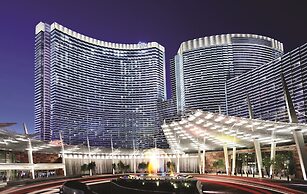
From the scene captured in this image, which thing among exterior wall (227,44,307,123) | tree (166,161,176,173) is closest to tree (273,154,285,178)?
tree (166,161,176,173)

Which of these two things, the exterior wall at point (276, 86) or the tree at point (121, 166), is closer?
the tree at point (121, 166)

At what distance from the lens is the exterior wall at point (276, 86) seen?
143 m

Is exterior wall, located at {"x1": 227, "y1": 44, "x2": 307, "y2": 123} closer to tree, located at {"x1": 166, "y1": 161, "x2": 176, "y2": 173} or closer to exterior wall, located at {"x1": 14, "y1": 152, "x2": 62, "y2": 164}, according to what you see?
tree, located at {"x1": 166, "y1": 161, "x2": 176, "y2": 173}

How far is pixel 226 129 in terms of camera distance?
54.4m

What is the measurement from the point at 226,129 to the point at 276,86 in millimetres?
116216

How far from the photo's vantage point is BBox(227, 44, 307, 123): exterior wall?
143250 mm

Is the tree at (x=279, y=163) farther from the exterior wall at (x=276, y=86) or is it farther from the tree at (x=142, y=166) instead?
the exterior wall at (x=276, y=86)

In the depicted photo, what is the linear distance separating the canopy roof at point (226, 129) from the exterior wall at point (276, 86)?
260 ft

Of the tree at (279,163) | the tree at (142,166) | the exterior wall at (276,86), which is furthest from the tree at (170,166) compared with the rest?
the exterior wall at (276,86)

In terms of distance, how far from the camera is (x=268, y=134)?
5216 cm

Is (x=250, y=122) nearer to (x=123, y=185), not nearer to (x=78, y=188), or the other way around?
(x=123, y=185)

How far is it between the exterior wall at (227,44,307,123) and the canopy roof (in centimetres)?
7936

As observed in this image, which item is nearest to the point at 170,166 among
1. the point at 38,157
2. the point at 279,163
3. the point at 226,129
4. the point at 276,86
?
the point at 38,157

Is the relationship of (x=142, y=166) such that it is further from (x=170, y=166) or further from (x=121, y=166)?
(x=170, y=166)
